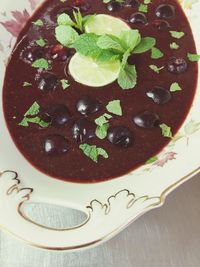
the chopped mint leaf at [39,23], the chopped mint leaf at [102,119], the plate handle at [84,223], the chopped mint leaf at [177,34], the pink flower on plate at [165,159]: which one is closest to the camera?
the plate handle at [84,223]

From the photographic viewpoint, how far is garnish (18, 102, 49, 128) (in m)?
1.48

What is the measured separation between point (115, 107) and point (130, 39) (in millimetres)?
234

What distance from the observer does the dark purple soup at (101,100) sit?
140cm

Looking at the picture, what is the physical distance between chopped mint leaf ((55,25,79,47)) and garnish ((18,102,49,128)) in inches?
10.5

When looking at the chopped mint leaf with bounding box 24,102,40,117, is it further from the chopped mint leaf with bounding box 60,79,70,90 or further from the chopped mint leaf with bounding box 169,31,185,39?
the chopped mint leaf with bounding box 169,31,185,39

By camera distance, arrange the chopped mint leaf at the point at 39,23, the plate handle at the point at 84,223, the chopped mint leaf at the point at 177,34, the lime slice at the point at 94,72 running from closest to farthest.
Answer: the plate handle at the point at 84,223 → the lime slice at the point at 94,72 → the chopped mint leaf at the point at 177,34 → the chopped mint leaf at the point at 39,23

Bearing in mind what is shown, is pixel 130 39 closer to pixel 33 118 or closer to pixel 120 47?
pixel 120 47

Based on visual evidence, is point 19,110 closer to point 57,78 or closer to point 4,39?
point 57,78

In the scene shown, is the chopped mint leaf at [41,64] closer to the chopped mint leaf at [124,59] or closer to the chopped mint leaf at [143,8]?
the chopped mint leaf at [124,59]

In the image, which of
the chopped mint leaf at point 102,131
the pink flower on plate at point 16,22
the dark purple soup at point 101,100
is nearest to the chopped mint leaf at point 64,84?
the dark purple soup at point 101,100

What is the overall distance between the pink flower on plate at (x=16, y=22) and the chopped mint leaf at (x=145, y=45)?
0.46 meters

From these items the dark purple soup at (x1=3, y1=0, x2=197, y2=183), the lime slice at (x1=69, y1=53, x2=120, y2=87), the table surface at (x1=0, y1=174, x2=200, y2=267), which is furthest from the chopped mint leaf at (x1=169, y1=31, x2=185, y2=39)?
→ the table surface at (x1=0, y1=174, x2=200, y2=267)

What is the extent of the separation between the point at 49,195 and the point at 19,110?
35cm

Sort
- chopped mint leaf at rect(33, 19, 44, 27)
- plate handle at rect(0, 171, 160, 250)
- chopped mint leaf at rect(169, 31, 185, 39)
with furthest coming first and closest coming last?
1. chopped mint leaf at rect(33, 19, 44, 27)
2. chopped mint leaf at rect(169, 31, 185, 39)
3. plate handle at rect(0, 171, 160, 250)
